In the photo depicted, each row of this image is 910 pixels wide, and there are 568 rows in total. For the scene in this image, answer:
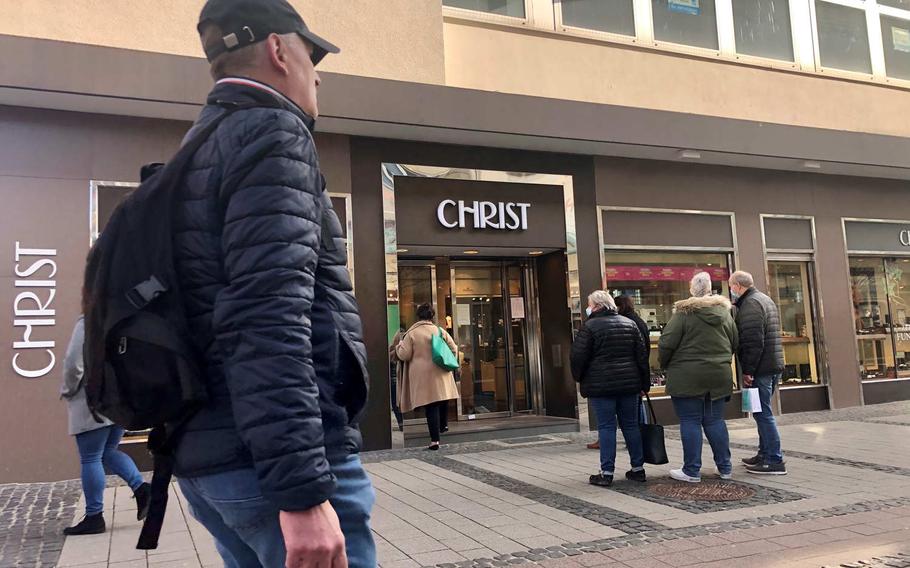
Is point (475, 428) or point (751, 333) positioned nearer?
point (751, 333)

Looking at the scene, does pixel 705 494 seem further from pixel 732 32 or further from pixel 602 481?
pixel 732 32

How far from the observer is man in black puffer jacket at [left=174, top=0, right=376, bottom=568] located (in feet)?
4.53

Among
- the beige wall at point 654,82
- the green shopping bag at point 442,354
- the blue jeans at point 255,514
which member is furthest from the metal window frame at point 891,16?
the blue jeans at point 255,514

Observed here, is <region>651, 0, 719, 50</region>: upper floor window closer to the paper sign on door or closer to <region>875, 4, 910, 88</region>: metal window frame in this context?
<region>875, 4, 910, 88</region>: metal window frame

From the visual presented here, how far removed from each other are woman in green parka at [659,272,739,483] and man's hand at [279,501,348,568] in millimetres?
5669

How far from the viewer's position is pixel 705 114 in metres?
11.5

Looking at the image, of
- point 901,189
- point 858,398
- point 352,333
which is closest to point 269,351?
point 352,333

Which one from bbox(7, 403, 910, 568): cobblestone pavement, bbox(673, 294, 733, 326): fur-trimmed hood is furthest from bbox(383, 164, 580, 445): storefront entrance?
bbox(673, 294, 733, 326): fur-trimmed hood

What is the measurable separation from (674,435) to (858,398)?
4.85 meters

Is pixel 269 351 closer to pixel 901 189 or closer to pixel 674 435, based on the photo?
pixel 674 435

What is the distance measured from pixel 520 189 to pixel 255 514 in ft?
30.1

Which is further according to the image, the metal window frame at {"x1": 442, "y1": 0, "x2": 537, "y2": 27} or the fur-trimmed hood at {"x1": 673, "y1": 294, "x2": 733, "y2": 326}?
the metal window frame at {"x1": 442, "y1": 0, "x2": 537, "y2": 27}

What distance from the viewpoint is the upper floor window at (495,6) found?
1034cm

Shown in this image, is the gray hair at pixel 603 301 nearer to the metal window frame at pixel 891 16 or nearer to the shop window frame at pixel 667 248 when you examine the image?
the shop window frame at pixel 667 248
